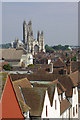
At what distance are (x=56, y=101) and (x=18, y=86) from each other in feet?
11.1

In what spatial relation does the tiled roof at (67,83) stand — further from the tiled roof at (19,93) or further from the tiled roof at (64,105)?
the tiled roof at (19,93)

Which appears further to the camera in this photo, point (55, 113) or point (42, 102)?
point (55, 113)

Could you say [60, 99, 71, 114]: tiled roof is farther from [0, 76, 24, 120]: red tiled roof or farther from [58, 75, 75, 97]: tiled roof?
[0, 76, 24, 120]: red tiled roof

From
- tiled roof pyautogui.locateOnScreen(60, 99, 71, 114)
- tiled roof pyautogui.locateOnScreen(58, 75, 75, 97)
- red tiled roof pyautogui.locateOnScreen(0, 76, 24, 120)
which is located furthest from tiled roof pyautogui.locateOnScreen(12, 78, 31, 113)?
tiled roof pyautogui.locateOnScreen(58, 75, 75, 97)

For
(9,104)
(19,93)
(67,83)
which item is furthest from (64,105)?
(9,104)

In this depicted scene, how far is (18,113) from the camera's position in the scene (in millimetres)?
17891

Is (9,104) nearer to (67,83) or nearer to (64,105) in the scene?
(64,105)

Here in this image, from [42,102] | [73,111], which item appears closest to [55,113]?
[42,102]

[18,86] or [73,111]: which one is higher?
[18,86]

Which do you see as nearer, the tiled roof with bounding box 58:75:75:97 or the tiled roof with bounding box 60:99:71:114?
the tiled roof with bounding box 60:99:71:114

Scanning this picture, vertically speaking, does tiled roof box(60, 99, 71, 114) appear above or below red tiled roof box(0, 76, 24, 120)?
below

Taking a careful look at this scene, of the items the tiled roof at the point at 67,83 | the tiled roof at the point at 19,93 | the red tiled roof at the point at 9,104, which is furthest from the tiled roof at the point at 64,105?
the red tiled roof at the point at 9,104

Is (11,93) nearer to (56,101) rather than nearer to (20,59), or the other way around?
(56,101)

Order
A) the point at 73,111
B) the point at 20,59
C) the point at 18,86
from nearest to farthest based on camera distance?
the point at 18,86 < the point at 73,111 < the point at 20,59
